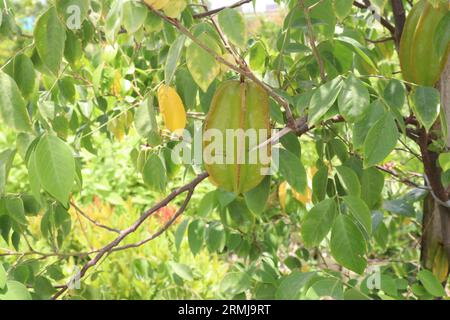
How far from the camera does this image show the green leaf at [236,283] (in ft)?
4.21

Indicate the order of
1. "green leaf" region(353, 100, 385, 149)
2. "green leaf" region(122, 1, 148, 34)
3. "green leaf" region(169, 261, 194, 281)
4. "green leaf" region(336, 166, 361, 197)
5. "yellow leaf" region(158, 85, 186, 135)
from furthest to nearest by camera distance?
"green leaf" region(169, 261, 194, 281), "yellow leaf" region(158, 85, 186, 135), "green leaf" region(336, 166, 361, 197), "green leaf" region(353, 100, 385, 149), "green leaf" region(122, 1, 148, 34)

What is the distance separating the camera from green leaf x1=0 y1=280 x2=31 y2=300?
826 millimetres

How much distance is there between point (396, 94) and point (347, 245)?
24 centimetres

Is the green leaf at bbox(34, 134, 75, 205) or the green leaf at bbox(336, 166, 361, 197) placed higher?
the green leaf at bbox(34, 134, 75, 205)

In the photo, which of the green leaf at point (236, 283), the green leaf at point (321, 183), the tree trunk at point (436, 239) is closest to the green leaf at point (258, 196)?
the green leaf at point (321, 183)

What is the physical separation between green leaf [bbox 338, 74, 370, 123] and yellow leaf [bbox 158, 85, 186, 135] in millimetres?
324

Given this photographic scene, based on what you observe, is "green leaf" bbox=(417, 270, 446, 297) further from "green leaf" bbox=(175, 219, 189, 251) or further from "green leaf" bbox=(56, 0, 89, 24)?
"green leaf" bbox=(56, 0, 89, 24)

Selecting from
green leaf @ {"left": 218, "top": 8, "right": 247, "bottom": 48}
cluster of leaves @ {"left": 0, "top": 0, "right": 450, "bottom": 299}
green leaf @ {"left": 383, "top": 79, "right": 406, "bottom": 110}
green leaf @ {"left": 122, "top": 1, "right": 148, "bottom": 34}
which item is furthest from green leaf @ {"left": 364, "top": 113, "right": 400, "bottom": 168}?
green leaf @ {"left": 122, "top": 1, "right": 148, "bottom": 34}

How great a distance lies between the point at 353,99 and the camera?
0.78 meters
